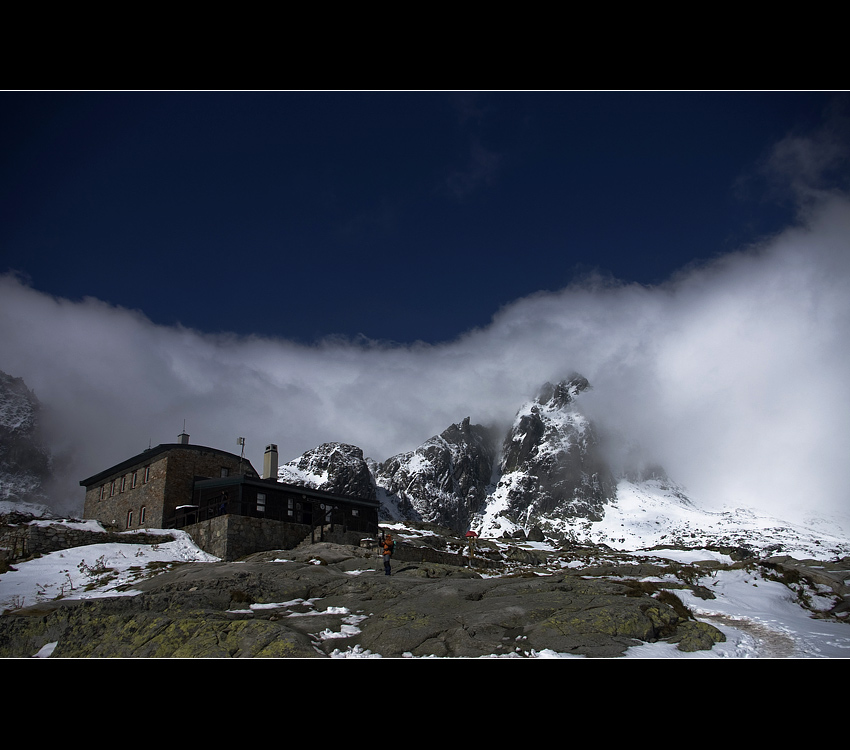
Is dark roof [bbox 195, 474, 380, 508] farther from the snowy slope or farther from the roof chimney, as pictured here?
the roof chimney

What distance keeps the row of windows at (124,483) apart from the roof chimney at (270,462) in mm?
8865

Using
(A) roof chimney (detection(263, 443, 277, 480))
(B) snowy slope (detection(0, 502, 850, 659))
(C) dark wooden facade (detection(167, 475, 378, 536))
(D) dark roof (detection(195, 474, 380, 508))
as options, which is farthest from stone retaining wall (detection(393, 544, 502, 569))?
(A) roof chimney (detection(263, 443, 277, 480))

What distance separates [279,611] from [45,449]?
18422 centimetres

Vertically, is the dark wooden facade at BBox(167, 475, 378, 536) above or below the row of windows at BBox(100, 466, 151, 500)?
below

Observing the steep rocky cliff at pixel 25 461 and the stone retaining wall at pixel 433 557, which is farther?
the steep rocky cliff at pixel 25 461

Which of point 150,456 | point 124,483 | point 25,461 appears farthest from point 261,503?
point 25,461

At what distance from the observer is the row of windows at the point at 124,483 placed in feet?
124

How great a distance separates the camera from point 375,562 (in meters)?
24.0

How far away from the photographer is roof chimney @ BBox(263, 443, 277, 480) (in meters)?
44.0

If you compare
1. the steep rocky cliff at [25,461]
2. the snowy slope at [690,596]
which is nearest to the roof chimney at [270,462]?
the snowy slope at [690,596]

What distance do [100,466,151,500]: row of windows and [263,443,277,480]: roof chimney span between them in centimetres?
886

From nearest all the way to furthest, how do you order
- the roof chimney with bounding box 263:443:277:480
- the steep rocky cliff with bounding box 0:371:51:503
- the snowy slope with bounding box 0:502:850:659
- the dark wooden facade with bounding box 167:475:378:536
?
the snowy slope with bounding box 0:502:850:659 → the dark wooden facade with bounding box 167:475:378:536 → the roof chimney with bounding box 263:443:277:480 → the steep rocky cliff with bounding box 0:371:51:503

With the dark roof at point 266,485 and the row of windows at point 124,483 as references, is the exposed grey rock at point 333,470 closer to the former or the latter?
the row of windows at point 124,483

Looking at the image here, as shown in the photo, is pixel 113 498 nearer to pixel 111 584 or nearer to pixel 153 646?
pixel 111 584
